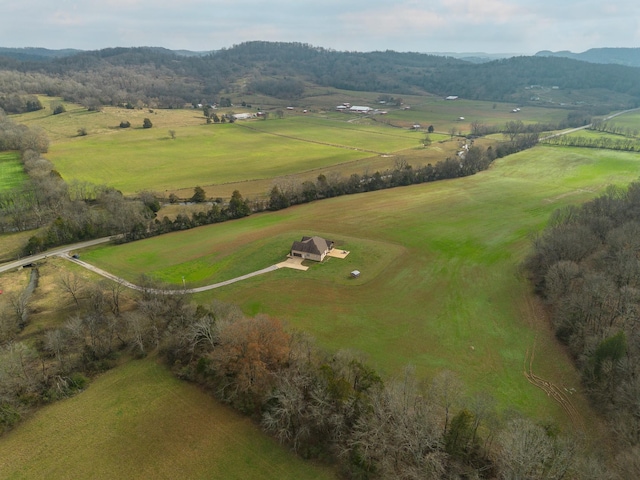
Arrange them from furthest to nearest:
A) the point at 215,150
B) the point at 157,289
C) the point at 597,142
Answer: the point at 215,150, the point at 597,142, the point at 157,289

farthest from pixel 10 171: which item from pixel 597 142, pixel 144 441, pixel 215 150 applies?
pixel 597 142

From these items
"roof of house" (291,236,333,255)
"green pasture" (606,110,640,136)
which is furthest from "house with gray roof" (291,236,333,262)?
"green pasture" (606,110,640,136)

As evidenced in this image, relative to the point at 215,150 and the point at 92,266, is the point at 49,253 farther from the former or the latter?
the point at 215,150

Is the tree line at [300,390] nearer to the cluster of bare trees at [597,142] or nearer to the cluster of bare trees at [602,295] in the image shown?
the cluster of bare trees at [602,295]

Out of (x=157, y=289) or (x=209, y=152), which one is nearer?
(x=157, y=289)

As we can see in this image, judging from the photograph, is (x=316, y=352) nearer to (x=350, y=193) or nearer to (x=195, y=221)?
(x=195, y=221)

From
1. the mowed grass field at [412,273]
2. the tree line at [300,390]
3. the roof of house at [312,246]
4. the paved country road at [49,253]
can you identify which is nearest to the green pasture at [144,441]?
the tree line at [300,390]
